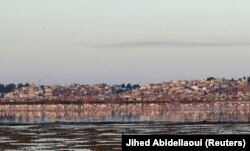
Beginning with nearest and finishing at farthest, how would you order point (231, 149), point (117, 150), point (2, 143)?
1. point (231, 149)
2. point (117, 150)
3. point (2, 143)

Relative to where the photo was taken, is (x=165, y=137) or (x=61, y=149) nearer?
(x=165, y=137)

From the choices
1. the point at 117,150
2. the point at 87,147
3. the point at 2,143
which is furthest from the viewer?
the point at 2,143

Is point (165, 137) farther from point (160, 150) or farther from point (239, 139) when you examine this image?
point (239, 139)

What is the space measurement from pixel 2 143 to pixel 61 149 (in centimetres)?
1092

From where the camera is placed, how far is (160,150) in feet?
78.2

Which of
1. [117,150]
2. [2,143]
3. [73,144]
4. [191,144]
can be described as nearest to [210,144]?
[191,144]

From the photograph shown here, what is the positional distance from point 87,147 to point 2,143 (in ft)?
32.3

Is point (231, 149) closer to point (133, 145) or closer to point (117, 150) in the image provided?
point (133, 145)

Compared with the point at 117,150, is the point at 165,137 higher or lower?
higher

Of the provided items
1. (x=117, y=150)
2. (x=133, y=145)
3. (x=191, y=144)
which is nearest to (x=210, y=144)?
(x=191, y=144)

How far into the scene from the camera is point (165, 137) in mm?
24141

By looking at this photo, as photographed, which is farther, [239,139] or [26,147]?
[26,147]

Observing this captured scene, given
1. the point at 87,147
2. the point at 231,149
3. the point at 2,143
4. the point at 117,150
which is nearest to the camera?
the point at 231,149

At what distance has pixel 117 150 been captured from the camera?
166ft
